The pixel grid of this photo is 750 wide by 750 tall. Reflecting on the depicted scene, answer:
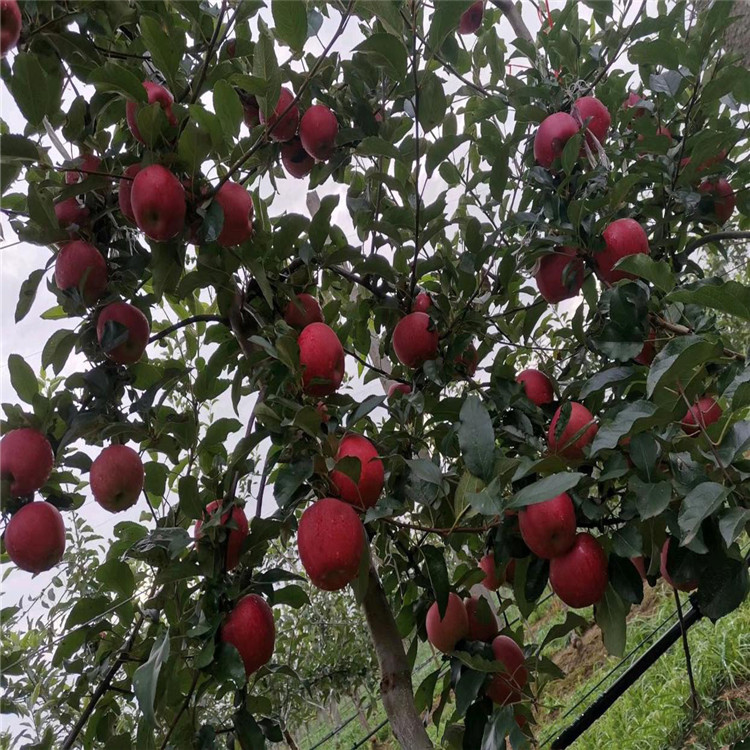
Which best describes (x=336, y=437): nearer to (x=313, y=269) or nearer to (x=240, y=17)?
(x=313, y=269)

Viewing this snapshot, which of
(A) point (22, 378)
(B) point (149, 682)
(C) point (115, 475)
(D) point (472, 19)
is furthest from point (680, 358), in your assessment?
(D) point (472, 19)

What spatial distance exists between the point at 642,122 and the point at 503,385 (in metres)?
0.55

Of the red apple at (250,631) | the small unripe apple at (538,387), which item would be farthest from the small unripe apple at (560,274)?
the red apple at (250,631)

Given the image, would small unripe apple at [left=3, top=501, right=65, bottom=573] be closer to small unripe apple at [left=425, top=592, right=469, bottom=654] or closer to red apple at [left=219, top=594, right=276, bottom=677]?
red apple at [left=219, top=594, right=276, bottom=677]

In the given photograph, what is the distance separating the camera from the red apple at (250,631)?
0.74 m

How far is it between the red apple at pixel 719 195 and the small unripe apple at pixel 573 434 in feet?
1.59

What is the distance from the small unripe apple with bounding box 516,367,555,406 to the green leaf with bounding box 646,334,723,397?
0.94 feet

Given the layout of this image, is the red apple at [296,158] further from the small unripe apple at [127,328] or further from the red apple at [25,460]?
the red apple at [25,460]

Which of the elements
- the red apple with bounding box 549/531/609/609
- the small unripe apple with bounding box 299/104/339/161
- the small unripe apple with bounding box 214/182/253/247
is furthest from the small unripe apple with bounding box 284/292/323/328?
the red apple with bounding box 549/531/609/609

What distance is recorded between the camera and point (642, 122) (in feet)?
3.59

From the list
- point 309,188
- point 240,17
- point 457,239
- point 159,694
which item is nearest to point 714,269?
point 457,239

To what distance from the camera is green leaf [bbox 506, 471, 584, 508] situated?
1.97ft

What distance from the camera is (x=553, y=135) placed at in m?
1.04

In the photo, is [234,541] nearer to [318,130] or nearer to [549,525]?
[549,525]
